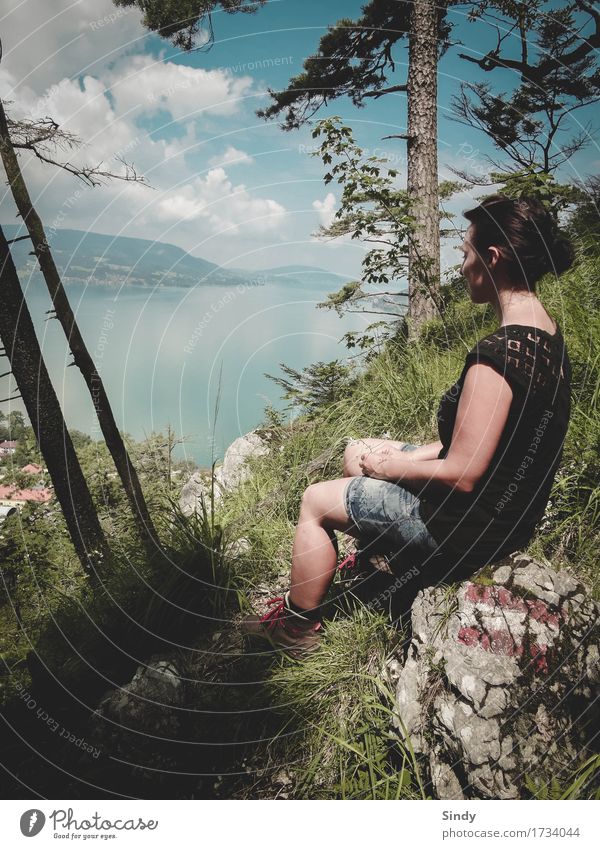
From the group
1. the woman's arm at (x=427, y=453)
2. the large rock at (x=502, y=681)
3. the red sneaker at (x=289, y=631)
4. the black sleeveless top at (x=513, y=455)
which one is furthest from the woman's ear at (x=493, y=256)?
the red sneaker at (x=289, y=631)

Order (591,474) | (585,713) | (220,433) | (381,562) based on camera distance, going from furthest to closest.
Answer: (220,433) → (381,562) → (591,474) → (585,713)

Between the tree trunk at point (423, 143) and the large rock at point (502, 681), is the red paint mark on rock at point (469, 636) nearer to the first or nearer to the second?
the large rock at point (502, 681)

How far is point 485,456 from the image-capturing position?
1378 millimetres

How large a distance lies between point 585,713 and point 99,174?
6559mm

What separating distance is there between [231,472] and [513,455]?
3.20 meters

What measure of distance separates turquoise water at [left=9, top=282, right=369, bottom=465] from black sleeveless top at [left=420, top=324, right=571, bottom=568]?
1.63m

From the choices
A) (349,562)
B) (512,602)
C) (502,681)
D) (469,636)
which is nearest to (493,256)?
(512,602)

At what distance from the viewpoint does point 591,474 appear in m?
2.14

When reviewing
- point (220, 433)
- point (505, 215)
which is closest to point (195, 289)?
point (220, 433)

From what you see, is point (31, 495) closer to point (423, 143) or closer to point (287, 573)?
point (287, 573)

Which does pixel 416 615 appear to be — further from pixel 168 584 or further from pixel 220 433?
pixel 220 433

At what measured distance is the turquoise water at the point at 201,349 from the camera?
3137 mm

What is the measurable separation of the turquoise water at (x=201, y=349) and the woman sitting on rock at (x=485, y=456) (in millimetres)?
1212

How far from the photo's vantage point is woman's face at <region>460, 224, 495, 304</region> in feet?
→ 5.38
